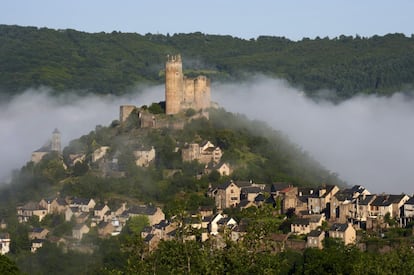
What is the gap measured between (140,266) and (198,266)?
3.11 meters

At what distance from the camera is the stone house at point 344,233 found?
66125 millimetres

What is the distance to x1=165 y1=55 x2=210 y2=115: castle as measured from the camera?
308 ft

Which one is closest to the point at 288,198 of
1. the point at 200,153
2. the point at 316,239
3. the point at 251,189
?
the point at 251,189

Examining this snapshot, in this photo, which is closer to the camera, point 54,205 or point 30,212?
point 54,205

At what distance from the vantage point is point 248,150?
92000mm

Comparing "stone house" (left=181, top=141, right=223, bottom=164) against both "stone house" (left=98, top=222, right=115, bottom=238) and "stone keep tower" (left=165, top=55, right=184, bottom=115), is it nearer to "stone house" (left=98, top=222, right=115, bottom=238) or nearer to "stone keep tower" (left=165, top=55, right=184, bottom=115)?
"stone keep tower" (left=165, top=55, right=184, bottom=115)

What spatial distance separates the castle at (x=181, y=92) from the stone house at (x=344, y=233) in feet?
94.7

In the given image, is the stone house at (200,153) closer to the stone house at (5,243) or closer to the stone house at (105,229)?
the stone house at (105,229)

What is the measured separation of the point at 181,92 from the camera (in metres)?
94.4

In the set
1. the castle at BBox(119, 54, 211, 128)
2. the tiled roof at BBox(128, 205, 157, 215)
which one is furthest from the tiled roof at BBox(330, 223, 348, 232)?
the castle at BBox(119, 54, 211, 128)

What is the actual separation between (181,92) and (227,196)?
17.9 m

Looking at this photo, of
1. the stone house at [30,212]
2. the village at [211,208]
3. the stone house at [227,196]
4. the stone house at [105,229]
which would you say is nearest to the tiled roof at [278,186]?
the village at [211,208]

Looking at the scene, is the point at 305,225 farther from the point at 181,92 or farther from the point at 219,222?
the point at 181,92

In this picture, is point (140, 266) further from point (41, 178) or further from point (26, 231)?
point (41, 178)
